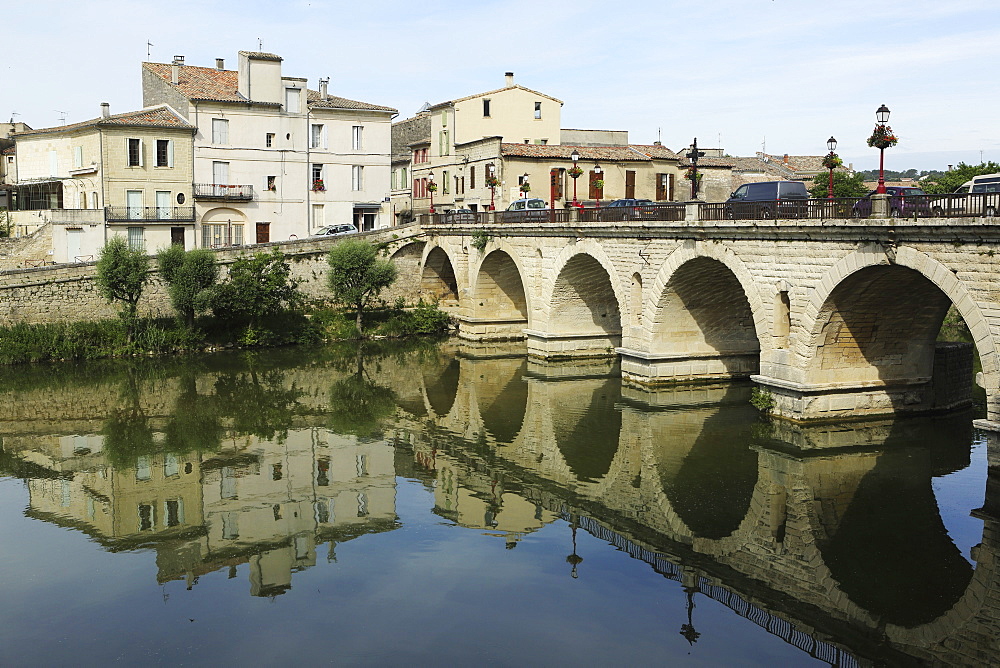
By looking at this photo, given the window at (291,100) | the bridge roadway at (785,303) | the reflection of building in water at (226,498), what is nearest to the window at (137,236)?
the window at (291,100)

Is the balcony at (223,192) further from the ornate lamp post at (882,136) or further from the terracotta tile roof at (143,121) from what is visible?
the ornate lamp post at (882,136)

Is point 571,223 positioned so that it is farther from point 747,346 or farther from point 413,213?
point 413,213

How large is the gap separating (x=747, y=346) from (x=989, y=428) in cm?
1322

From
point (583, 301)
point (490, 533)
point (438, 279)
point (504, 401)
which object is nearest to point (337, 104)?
point (438, 279)

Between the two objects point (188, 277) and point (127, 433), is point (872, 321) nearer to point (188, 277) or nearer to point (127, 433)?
point (127, 433)

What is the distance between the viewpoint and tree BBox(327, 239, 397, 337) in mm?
42250

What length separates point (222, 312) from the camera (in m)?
39.8

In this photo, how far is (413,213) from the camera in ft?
200

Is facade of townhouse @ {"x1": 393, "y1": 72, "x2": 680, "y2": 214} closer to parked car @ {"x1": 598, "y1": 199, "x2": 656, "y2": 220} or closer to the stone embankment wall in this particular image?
the stone embankment wall

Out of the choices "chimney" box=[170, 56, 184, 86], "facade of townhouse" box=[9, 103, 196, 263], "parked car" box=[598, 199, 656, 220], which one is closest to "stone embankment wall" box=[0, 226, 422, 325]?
"facade of townhouse" box=[9, 103, 196, 263]

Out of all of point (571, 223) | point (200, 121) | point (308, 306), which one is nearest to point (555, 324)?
point (571, 223)

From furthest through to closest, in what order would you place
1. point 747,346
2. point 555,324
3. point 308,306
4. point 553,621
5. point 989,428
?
1. point 308,306
2. point 555,324
3. point 747,346
4. point 989,428
5. point 553,621

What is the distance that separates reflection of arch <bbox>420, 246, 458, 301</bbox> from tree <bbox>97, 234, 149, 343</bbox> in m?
14.2

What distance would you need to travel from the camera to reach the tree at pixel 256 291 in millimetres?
39312
